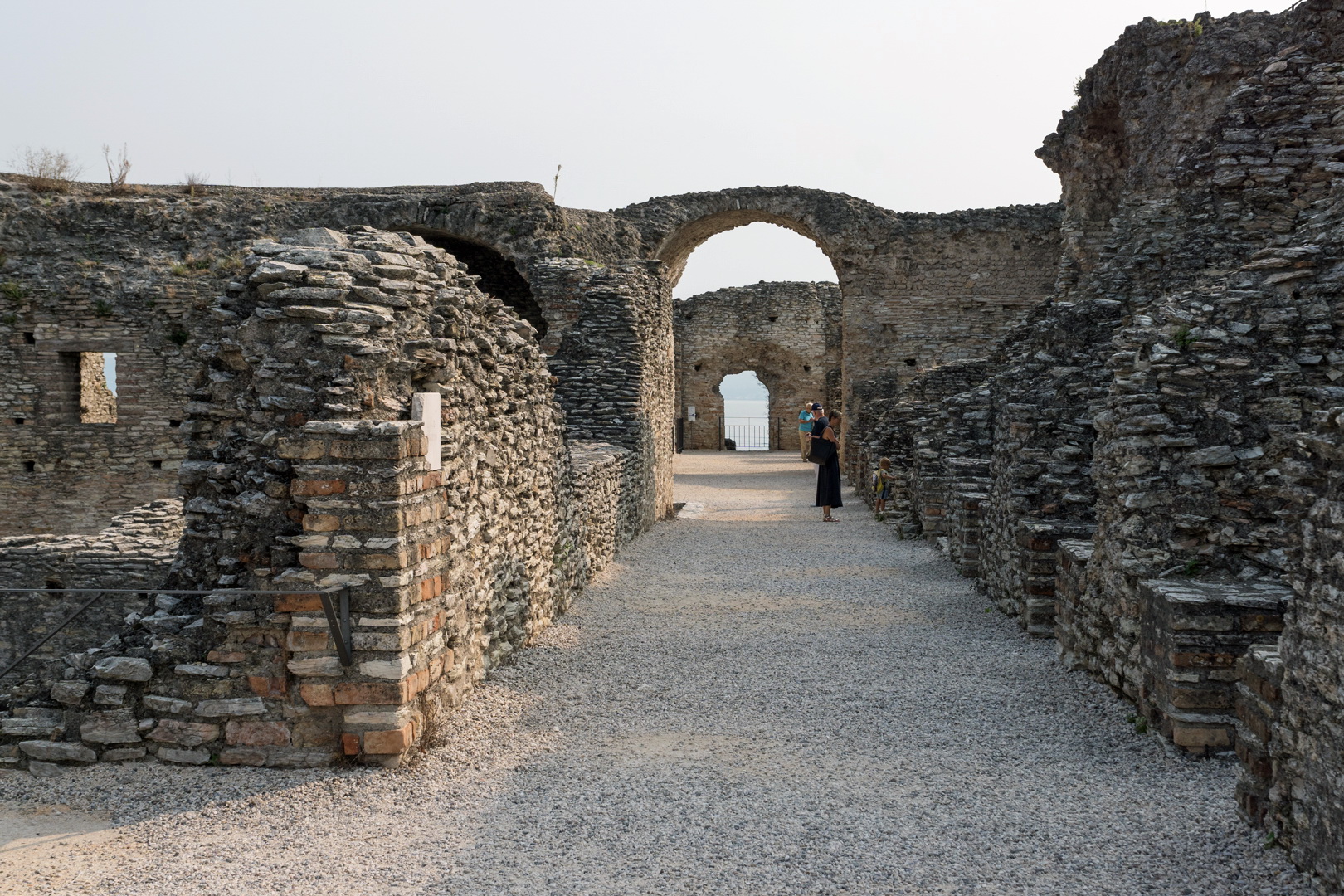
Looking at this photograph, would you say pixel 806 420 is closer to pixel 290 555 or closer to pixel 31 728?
pixel 290 555

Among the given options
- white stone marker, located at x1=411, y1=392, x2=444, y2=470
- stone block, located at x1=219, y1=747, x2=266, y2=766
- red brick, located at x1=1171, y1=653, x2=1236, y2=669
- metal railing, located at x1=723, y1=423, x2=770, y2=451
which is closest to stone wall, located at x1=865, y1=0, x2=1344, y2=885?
red brick, located at x1=1171, y1=653, x2=1236, y2=669

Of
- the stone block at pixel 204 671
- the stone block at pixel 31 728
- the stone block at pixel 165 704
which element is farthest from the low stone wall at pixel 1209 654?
the stone block at pixel 31 728

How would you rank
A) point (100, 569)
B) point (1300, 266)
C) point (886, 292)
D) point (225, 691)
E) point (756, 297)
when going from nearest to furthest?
point (225, 691) → point (1300, 266) → point (100, 569) → point (886, 292) → point (756, 297)

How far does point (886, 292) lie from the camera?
19875mm

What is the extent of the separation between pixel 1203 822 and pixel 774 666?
2.63 metres

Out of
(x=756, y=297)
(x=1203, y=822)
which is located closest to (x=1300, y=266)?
(x=1203, y=822)

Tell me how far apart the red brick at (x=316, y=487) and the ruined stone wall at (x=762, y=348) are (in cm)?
2637

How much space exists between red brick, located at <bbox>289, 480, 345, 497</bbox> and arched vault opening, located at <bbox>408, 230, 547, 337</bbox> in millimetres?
12830

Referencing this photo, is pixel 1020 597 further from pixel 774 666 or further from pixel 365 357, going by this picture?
pixel 365 357

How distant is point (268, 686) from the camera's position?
381 cm

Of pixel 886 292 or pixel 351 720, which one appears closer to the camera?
pixel 351 720

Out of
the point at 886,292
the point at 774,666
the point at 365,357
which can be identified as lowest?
the point at 774,666

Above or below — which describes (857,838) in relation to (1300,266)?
below

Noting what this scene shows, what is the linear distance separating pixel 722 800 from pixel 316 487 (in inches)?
76.7
